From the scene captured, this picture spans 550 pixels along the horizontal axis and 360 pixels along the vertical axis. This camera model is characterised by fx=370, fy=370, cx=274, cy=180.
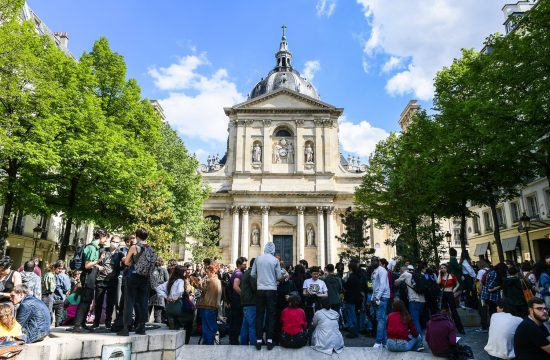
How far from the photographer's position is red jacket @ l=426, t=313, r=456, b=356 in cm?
A: 700

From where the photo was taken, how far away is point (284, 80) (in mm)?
48938

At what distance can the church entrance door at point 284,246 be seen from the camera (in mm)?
35812

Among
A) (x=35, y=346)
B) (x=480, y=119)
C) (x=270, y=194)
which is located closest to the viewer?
(x=35, y=346)

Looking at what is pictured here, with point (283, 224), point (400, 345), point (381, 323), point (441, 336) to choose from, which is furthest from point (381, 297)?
point (283, 224)

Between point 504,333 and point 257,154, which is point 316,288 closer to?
point 504,333

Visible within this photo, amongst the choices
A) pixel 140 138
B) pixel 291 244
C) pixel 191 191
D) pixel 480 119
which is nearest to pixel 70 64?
pixel 140 138

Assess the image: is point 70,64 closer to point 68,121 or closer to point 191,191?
point 68,121

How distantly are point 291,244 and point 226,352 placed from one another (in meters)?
29.0

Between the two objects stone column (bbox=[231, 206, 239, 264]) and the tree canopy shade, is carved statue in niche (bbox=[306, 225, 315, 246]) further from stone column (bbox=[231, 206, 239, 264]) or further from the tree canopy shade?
the tree canopy shade

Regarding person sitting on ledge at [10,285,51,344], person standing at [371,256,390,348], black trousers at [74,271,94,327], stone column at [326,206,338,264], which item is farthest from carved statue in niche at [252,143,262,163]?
person sitting on ledge at [10,285,51,344]

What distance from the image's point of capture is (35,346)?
5340 mm

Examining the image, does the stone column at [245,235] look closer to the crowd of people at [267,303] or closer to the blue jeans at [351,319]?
the crowd of people at [267,303]

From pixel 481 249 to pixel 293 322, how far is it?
3162 centimetres

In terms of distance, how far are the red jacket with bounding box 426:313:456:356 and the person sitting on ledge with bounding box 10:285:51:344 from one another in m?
6.85
